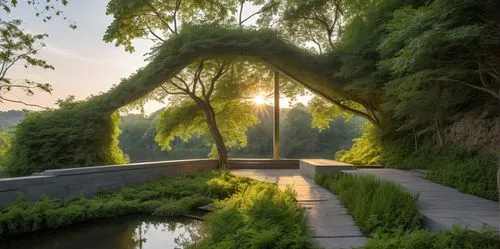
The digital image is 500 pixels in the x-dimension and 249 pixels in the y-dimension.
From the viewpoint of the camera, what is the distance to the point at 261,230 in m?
4.34

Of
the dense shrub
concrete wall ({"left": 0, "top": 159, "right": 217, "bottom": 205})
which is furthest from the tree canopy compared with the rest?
concrete wall ({"left": 0, "top": 159, "right": 217, "bottom": 205})

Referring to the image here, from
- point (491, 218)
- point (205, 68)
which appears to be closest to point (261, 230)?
point (491, 218)

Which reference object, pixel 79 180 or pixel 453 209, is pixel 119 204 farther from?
pixel 453 209

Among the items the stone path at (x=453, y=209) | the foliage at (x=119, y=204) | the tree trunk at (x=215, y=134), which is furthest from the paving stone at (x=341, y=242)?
the tree trunk at (x=215, y=134)

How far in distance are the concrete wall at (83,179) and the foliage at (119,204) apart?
0.28m

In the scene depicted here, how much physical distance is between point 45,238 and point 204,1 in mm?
11616

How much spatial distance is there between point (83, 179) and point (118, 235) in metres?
2.99

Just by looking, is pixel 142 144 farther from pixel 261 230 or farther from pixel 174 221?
pixel 261 230

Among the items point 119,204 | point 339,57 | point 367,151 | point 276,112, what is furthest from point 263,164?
point 119,204

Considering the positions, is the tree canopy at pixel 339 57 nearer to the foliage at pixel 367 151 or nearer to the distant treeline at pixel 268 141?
the foliage at pixel 367 151

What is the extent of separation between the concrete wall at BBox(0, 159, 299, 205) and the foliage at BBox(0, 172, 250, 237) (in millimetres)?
276

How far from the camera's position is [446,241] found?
3.64m

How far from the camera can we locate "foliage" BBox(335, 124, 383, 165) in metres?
13.6

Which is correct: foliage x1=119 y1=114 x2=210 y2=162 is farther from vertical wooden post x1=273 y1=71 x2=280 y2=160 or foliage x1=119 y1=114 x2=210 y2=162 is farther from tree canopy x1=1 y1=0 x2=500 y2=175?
tree canopy x1=1 y1=0 x2=500 y2=175
